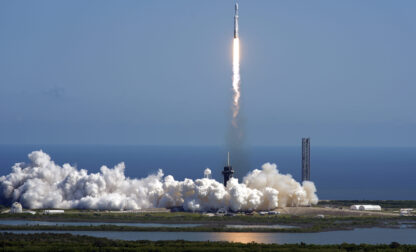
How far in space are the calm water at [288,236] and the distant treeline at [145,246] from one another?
4.57 m

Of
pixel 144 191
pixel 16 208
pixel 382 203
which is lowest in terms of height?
pixel 16 208

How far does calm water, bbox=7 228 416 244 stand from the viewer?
9606 cm

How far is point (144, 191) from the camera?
399 ft

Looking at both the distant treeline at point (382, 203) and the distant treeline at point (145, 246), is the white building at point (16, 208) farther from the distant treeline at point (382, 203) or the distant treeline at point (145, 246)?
the distant treeline at point (382, 203)

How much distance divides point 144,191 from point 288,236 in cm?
2761

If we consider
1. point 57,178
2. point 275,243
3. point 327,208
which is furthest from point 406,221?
point 57,178

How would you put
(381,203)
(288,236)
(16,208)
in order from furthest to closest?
(381,203) < (16,208) < (288,236)

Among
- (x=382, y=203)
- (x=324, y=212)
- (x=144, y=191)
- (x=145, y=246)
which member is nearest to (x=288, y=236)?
(x=145, y=246)

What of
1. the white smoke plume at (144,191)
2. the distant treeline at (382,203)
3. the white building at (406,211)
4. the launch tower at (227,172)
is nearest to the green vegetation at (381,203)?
the distant treeline at (382,203)

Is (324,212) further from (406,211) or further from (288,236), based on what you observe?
(288,236)

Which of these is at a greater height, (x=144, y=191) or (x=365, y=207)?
(x=144, y=191)

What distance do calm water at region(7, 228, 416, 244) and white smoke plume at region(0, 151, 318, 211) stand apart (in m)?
15.7

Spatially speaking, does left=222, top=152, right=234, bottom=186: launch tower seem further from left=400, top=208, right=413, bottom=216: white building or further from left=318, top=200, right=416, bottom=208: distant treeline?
left=400, top=208, right=413, bottom=216: white building

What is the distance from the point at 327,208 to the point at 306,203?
119 inches
